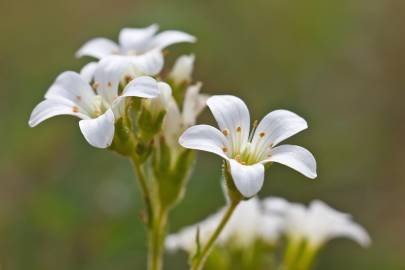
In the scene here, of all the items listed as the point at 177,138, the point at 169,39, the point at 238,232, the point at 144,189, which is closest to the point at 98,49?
the point at 169,39

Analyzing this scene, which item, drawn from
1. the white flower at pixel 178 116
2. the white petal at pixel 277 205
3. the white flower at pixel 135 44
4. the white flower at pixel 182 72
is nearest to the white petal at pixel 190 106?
the white flower at pixel 178 116

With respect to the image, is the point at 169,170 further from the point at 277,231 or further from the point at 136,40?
the point at 277,231

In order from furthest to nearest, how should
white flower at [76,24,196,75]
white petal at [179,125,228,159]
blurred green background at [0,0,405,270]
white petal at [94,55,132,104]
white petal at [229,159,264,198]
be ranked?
blurred green background at [0,0,405,270] < white flower at [76,24,196,75] < white petal at [94,55,132,104] < white petal at [179,125,228,159] < white petal at [229,159,264,198]

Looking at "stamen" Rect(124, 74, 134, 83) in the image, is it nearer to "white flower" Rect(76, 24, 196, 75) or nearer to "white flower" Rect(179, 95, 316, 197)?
"white flower" Rect(76, 24, 196, 75)

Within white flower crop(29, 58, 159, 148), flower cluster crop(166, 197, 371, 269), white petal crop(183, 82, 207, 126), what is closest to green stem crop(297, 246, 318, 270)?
flower cluster crop(166, 197, 371, 269)

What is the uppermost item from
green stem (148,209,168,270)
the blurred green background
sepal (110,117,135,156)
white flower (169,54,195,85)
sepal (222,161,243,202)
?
white flower (169,54,195,85)

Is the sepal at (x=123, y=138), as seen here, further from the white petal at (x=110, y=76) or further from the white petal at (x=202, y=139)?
the white petal at (x=202, y=139)

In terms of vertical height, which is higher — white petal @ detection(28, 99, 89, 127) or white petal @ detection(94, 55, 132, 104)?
white petal @ detection(94, 55, 132, 104)

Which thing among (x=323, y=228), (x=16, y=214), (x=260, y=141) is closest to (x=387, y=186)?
(x=323, y=228)

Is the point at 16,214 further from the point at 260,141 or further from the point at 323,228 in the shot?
the point at 260,141
